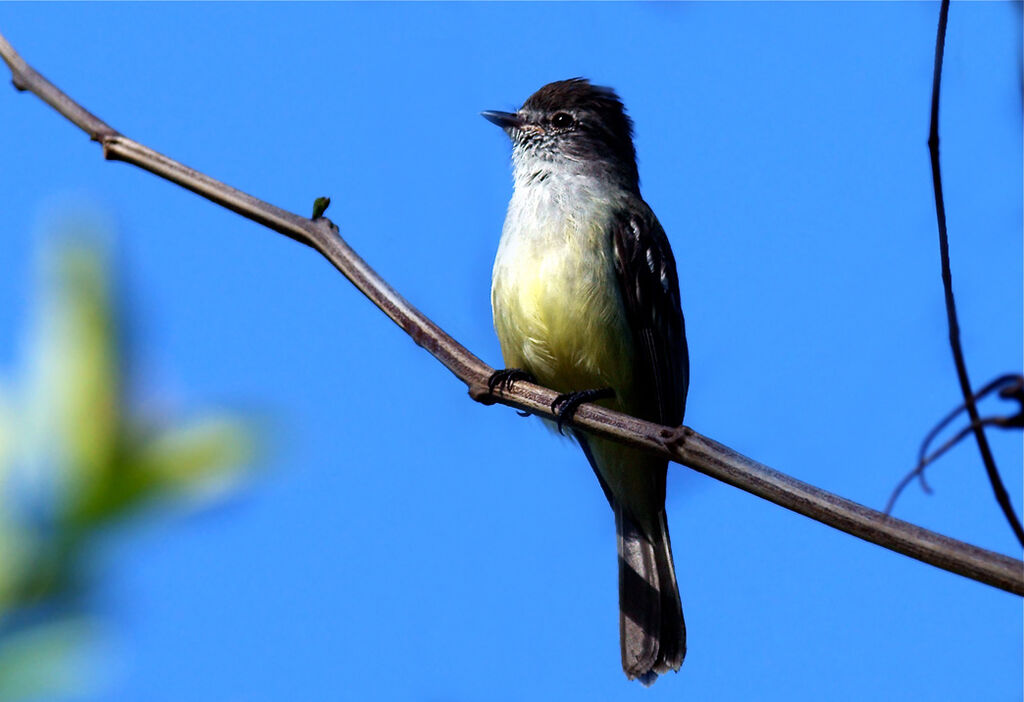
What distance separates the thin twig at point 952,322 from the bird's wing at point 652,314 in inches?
130

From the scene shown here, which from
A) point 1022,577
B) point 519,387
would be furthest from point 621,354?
point 1022,577

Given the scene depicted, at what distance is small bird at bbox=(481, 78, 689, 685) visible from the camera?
581cm

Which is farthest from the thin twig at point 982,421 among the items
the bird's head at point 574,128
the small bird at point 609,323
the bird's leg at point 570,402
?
the bird's head at point 574,128

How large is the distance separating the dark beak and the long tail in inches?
93.5

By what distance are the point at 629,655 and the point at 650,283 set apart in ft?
6.31

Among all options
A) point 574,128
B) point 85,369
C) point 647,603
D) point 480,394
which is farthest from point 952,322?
point 574,128

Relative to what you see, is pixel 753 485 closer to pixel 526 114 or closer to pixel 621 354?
pixel 621 354

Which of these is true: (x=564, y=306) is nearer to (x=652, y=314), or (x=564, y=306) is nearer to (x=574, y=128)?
(x=652, y=314)

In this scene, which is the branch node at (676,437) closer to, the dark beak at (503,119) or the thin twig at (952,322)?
the thin twig at (952,322)

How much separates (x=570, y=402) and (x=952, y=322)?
6.86ft

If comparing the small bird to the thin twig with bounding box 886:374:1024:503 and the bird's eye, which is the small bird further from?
the thin twig with bounding box 886:374:1024:503

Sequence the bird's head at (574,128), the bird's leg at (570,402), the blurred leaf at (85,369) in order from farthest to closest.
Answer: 1. the bird's head at (574,128)
2. the bird's leg at (570,402)
3. the blurred leaf at (85,369)

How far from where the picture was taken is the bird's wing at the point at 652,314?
5969 millimetres

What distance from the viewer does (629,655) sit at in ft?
19.7
